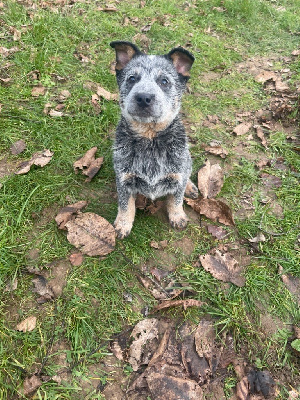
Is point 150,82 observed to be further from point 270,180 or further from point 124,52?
point 270,180

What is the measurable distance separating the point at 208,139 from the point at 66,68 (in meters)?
2.99

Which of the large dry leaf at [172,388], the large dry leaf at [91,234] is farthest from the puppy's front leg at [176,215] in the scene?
the large dry leaf at [172,388]

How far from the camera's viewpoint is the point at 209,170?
461cm

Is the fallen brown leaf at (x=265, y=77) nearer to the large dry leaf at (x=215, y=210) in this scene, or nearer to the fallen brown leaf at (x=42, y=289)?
the large dry leaf at (x=215, y=210)

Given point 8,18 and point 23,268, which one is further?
point 8,18

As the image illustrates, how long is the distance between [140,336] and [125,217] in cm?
139

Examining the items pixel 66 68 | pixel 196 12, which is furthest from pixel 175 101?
pixel 196 12

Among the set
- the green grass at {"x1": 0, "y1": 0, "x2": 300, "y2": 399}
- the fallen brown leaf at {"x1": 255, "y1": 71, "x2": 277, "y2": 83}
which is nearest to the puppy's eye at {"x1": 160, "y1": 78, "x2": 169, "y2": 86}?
the green grass at {"x1": 0, "y1": 0, "x2": 300, "y2": 399}

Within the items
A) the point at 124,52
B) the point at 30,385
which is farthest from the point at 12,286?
the point at 124,52

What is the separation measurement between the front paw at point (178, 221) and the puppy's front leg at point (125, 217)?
0.53 m

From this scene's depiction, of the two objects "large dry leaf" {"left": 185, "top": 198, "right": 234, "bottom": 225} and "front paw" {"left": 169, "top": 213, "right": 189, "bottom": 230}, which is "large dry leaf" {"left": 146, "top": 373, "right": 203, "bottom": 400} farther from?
"large dry leaf" {"left": 185, "top": 198, "right": 234, "bottom": 225}

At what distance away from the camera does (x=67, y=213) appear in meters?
3.80

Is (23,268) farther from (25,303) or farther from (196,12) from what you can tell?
(196,12)

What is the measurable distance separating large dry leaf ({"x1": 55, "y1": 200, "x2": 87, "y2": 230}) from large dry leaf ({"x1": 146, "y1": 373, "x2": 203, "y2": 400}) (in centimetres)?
195
